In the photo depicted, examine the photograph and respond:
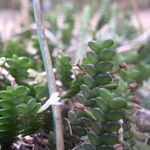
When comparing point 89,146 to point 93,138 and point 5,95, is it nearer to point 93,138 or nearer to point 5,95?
point 93,138

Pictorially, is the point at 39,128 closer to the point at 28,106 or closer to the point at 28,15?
the point at 28,106

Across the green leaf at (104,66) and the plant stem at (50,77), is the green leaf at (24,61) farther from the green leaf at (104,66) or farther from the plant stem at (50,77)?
the green leaf at (104,66)

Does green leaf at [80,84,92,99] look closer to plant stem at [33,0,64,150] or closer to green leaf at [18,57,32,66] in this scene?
plant stem at [33,0,64,150]

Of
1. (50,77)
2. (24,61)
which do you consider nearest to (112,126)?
(50,77)

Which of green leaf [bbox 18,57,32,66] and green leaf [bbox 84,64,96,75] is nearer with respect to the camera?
green leaf [bbox 84,64,96,75]

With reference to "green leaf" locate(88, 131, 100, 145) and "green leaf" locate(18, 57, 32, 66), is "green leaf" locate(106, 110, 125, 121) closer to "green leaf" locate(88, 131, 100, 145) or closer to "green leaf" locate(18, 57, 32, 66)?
"green leaf" locate(88, 131, 100, 145)

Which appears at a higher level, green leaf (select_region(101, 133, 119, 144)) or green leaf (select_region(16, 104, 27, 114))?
green leaf (select_region(16, 104, 27, 114))

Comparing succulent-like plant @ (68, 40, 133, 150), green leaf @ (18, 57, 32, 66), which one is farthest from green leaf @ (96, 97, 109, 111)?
green leaf @ (18, 57, 32, 66)

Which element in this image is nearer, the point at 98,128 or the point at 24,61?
the point at 98,128

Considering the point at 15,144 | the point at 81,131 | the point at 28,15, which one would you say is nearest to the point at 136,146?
the point at 81,131

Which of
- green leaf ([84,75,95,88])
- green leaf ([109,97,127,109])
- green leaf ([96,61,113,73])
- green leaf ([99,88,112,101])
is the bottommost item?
green leaf ([109,97,127,109])

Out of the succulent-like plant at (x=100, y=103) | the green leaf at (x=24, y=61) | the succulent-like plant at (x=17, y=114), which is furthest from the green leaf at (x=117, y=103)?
the green leaf at (x=24, y=61)
